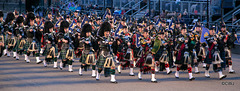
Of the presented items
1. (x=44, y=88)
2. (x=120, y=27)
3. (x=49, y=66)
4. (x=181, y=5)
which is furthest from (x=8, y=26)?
(x=181, y=5)

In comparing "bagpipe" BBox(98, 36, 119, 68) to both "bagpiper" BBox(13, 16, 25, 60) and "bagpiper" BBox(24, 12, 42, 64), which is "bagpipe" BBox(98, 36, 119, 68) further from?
"bagpiper" BBox(13, 16, 25, 60)

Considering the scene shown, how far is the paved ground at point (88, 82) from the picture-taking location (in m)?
11.7

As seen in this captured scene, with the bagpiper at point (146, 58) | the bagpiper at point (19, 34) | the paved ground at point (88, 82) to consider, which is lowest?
the paved ground at point (88, 82)

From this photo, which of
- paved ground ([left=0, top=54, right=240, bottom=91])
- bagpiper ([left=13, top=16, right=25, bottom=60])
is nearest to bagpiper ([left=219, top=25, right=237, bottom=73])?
paved ground ([left=0, top=54, right=240, bottom=91])

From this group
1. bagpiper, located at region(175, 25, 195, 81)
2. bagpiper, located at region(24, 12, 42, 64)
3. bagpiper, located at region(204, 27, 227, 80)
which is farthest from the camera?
A: bagpiper, located at region(24, 12, 42, 64)

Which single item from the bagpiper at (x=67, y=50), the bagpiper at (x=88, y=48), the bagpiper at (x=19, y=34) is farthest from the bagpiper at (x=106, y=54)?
the bagpiper at (x=19, y=34)

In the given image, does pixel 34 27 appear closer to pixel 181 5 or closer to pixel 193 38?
pixel 193 38

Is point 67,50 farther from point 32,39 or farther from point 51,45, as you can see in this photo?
point 32,39

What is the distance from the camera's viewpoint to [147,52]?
13.3 metres

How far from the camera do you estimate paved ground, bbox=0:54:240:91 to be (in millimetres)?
11703

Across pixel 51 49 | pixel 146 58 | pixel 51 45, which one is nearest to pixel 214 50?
pixel 146 58

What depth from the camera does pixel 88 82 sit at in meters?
12.8

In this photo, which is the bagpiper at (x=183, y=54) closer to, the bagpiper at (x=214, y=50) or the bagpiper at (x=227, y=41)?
the bagpiper at (x=214, y=50)

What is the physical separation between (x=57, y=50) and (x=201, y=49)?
5815mm
